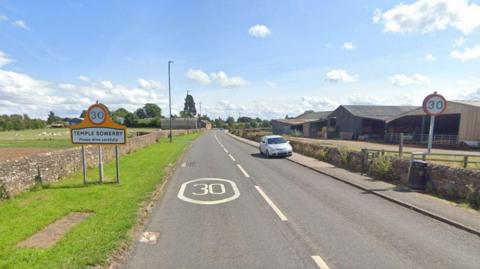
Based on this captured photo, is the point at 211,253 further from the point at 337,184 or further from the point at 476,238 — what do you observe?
the point at 337,184

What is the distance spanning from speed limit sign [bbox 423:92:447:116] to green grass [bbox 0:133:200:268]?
9591 millimetres

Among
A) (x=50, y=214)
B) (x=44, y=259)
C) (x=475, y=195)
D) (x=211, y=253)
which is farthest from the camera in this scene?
(x=475, y=195)

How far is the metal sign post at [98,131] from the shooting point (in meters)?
9.95

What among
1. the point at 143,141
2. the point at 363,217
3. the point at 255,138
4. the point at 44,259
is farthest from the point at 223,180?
the point at 255,138

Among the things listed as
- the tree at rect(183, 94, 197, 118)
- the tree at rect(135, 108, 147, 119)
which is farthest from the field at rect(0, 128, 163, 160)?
the tree at rect(135, 108, 147, 119)

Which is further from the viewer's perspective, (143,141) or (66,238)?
(143,141)

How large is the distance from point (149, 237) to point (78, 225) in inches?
64.7

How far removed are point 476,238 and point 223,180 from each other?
7671mm

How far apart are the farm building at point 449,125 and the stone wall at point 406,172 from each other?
76.2ft

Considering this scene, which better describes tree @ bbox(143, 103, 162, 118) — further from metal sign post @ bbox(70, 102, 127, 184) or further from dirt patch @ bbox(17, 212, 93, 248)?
dirt patch @ bbox(17, 212, 93, 248)

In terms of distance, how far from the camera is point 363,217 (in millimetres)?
6215

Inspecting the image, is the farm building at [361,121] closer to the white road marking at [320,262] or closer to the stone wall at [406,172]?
the stone wall at [406,172]

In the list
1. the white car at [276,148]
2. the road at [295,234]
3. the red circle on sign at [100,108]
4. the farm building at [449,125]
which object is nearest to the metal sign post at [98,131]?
the red circle on sign at [100,108]

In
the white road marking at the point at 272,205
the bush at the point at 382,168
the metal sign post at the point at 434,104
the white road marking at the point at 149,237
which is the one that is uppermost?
the metal sign post at the point at 434,104
